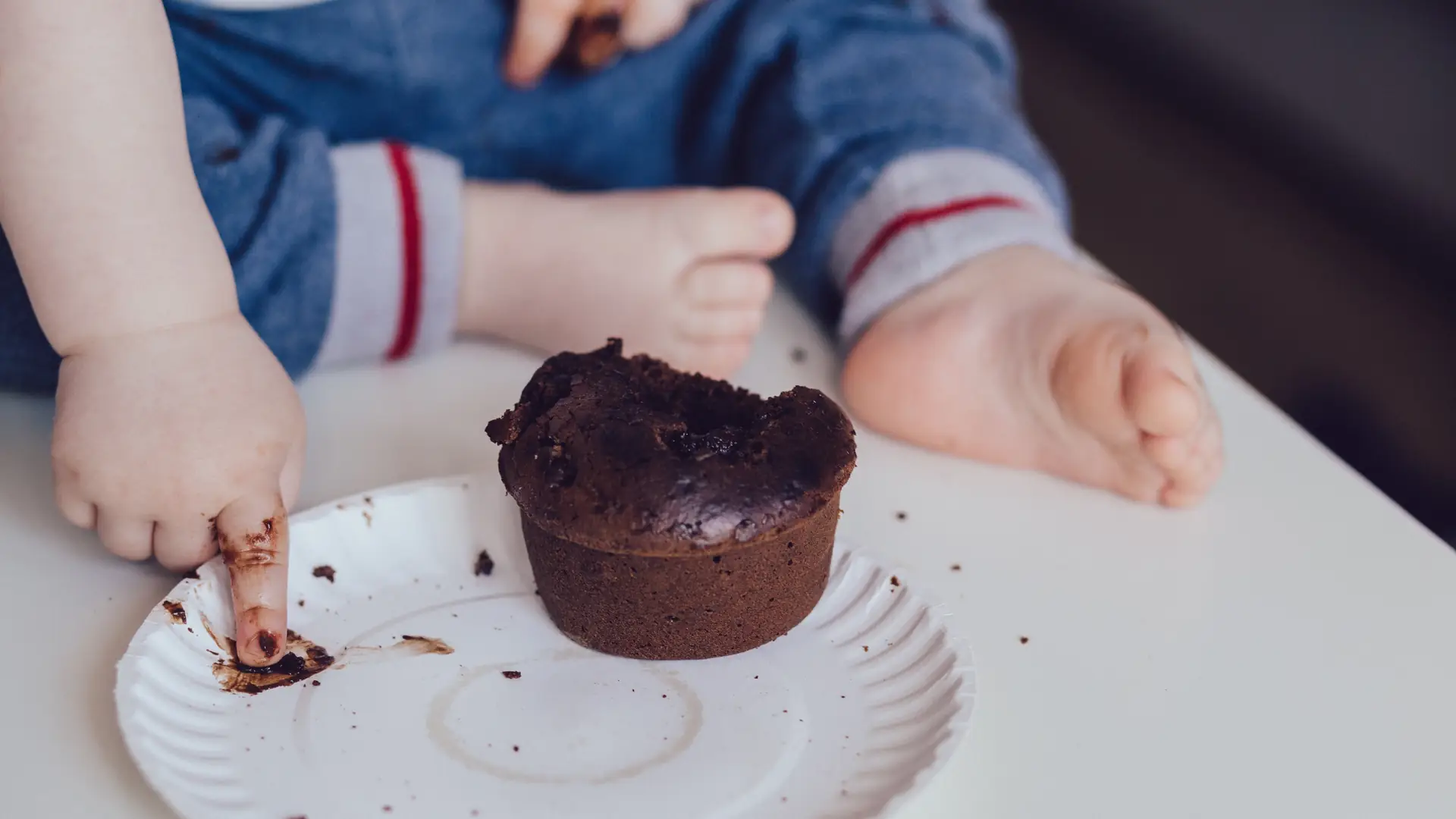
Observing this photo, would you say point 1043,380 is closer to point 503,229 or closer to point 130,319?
point 503,229

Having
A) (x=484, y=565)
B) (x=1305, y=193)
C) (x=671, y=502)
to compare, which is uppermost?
(x=671, y=502)

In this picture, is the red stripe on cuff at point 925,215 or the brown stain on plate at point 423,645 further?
the red stripe on cuff at point 925,215

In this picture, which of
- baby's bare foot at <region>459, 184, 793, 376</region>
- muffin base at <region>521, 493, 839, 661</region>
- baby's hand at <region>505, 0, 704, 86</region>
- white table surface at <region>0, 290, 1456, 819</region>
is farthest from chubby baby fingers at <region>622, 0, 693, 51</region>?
muffin base at <region>521, 493, 839, 661</region>

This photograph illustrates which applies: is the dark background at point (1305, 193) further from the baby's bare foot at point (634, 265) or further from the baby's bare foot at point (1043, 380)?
the baby's bare foot at point (634, 265)

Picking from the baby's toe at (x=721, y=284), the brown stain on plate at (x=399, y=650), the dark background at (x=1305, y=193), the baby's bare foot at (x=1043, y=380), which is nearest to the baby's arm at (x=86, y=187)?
the brown stain on plate at (x=399, y=650)

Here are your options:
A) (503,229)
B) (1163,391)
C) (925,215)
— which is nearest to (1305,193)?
(925,215)
